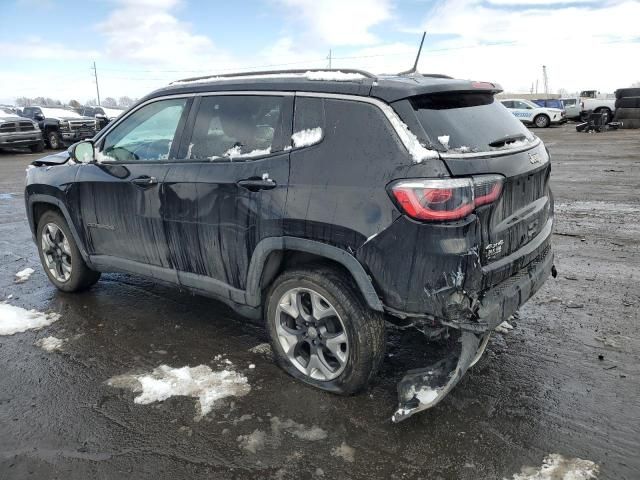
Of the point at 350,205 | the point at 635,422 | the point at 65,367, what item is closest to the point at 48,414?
the point at 65,367

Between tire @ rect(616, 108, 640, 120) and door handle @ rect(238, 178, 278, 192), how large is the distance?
28473 mm

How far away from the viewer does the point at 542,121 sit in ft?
105

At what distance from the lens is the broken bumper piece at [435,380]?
9.21 feet

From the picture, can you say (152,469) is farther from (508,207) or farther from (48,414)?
(508,207)

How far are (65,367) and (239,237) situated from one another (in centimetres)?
158

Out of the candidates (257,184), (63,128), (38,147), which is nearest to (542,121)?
(63,128)

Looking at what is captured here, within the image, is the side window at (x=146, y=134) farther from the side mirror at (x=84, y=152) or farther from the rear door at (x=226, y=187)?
the rear door at (x=226, y=187)

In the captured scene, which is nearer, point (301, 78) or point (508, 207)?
point (508, 207)

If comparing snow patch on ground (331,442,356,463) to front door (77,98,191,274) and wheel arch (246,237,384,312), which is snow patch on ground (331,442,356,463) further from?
front door (77,98,191,274)

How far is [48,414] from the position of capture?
124 inches

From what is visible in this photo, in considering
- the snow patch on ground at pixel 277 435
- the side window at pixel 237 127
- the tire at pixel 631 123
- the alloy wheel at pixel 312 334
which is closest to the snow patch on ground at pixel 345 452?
the snow patch on ground at pixel 277 435

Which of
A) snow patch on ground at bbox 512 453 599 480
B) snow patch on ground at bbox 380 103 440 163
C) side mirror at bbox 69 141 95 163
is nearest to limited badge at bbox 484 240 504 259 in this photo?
snow patch on ground at bbox 380 103 440 163

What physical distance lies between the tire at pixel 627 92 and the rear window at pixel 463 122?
27.9m

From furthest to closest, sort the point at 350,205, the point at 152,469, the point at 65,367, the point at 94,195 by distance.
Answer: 1. the point at 94,195
2. the point at 65,367
3. the point at 350,205
4. the point at 152,469
